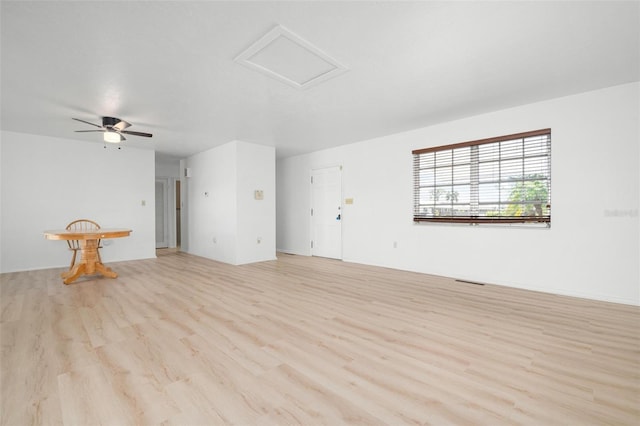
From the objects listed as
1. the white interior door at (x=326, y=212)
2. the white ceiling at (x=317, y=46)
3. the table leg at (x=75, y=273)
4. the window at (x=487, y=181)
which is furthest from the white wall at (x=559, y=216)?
the table leg at (x=75, y=273)

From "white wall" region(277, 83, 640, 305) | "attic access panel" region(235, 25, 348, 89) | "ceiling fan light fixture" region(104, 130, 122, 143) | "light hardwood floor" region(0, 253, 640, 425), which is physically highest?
"attic access panel" region(235, 25, 348, 89)

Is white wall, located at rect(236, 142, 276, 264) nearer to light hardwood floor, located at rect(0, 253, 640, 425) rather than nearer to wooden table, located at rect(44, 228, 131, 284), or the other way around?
wooden table, located at rect(44, 228, 131, 284)

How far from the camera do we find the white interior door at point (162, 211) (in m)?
8.79

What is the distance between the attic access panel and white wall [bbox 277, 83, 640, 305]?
2.77 metres

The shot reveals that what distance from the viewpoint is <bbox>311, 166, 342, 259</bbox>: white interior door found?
6555 mm

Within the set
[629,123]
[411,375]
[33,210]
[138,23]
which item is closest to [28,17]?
[138,23]

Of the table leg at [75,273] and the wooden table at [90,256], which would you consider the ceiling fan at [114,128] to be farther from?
the table leg at [75,273]

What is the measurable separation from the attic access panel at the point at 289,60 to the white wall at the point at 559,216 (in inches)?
109

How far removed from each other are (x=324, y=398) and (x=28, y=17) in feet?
11.3

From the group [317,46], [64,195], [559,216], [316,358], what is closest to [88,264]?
[64,195]

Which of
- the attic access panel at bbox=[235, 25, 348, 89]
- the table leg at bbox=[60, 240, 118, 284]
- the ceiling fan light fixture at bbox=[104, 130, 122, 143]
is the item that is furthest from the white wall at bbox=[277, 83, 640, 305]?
the table leg at bbox=[60, 240, 118, 284]

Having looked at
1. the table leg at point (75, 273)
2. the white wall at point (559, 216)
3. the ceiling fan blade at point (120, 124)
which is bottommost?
the table leg at point (75, 273)

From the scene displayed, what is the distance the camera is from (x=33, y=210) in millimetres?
5395

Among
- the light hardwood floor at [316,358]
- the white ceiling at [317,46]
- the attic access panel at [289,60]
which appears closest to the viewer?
the light hardwood floor at [316,358]
